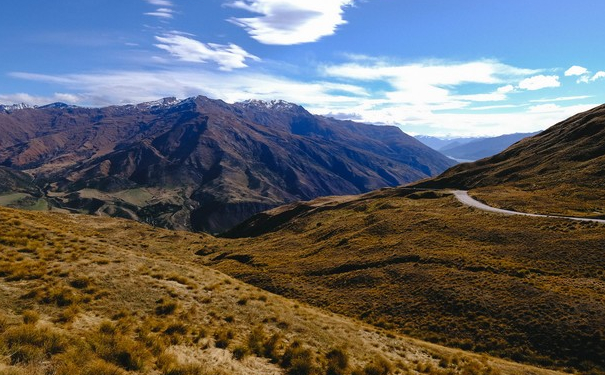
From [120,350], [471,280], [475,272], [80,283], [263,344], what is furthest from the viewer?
[475,272]

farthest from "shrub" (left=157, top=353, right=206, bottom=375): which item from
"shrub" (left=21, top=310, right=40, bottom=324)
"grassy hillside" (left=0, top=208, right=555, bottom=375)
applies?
"shrub" (left=21, top=310, right=40, bottom=324)

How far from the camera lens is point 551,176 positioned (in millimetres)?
93312

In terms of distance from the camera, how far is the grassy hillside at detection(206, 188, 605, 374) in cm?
2638

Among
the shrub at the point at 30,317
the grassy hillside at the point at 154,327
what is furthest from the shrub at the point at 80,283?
the shrub at the point at 30,317

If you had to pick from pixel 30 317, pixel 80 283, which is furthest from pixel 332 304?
pixel 30 317

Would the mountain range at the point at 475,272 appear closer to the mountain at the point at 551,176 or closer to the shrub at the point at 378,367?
the mountain at the point at 551,176

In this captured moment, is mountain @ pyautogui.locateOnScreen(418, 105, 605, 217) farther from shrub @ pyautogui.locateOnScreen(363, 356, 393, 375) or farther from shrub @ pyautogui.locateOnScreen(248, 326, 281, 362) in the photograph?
shrub @ pyautogui.locateOnScreen(248, 326, 281, 362)

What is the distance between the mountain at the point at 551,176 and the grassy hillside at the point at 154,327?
55.0m

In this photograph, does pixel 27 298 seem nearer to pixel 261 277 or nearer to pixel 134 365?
pixel 134 365

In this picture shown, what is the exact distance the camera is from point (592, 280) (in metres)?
32.6

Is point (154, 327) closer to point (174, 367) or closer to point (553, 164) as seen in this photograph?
point (174, 367)

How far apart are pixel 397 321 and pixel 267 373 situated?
20184 millimetres

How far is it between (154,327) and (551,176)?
106575 mm

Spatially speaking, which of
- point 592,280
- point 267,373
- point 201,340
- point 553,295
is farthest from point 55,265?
point 592,280
